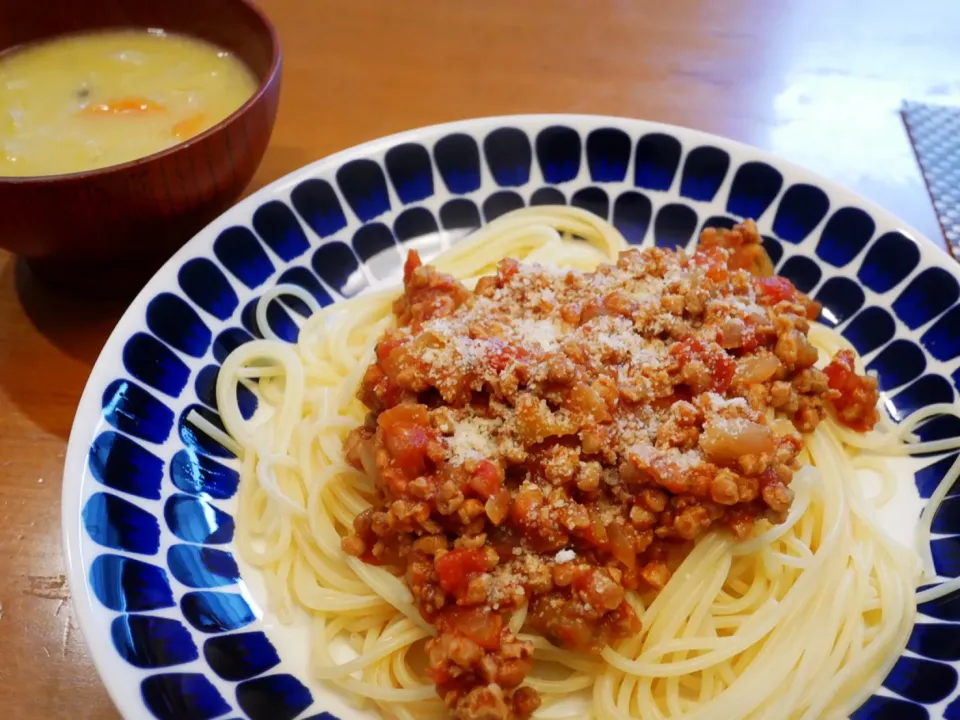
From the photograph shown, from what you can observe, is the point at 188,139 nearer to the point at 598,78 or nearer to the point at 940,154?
the point at 598,78

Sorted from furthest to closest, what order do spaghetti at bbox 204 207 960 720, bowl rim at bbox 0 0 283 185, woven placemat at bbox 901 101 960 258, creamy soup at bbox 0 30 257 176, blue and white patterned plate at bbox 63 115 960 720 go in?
woven placemat at bbox 901 101 960 258, creamy soup at bbox 0 30 257 176, bowl rim at bbox 0 0 283 185, spaghetti at bbox 204 207 960 720, blue and white patterned plate at bbox 63 115 960 720

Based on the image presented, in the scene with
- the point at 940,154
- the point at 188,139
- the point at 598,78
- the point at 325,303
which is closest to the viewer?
the point at 188,139

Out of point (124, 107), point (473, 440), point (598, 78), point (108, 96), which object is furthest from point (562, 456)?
point (598, 78)

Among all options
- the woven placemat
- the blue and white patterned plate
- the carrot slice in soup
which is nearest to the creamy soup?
the carrot slice in soup

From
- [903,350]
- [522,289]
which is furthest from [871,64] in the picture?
[522,289]

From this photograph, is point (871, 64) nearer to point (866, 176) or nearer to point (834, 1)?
point (834, 1)

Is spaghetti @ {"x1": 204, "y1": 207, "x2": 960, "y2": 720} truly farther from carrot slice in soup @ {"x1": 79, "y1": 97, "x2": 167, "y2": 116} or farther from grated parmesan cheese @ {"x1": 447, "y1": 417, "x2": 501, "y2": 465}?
carrot slice in soup @ {"x1": 79, "y1": 97, "x2": 167, "y2": 116}
